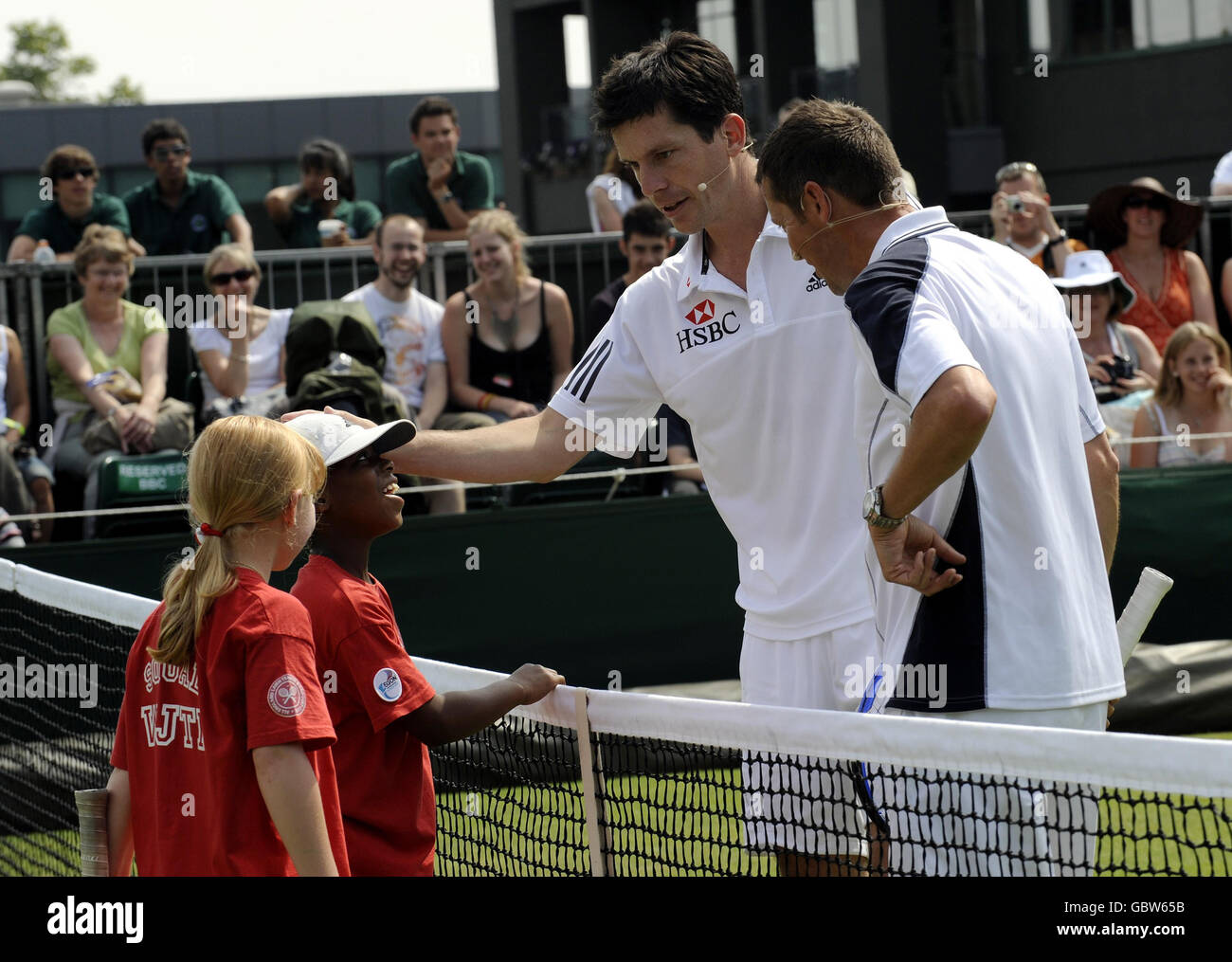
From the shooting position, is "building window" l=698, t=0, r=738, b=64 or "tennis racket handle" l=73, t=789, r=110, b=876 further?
"building window" l=698, t=0, r=738, b=64

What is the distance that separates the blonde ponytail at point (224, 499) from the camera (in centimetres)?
301

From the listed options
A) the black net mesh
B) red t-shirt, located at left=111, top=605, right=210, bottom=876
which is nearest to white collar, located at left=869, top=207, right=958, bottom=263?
the black net mesh

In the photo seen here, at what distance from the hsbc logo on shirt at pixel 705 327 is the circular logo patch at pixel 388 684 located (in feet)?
3.96

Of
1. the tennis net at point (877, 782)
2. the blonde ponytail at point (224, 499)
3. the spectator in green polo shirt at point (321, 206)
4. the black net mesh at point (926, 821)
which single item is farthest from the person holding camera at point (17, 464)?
the black net mesh at point (926, 821)

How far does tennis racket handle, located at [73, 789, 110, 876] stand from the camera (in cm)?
332

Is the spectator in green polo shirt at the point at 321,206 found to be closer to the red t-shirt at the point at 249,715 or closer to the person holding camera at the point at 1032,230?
the person holding camera at the point at 1032,230

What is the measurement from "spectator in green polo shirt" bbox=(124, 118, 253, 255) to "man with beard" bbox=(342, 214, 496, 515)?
1542 millimetres

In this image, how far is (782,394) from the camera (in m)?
3.83

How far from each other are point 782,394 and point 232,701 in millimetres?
1530

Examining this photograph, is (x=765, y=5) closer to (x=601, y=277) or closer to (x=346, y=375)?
(x=601, y=277)

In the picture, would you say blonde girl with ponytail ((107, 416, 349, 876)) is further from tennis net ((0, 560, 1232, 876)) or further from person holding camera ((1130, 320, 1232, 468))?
person holding camera ((1130, 320, 1232, 468))

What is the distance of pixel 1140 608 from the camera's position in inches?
137

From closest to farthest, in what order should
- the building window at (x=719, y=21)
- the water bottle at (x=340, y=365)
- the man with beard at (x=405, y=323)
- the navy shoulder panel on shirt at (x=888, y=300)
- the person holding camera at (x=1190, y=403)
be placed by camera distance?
the navy shoulder panel on shirt at (x=888, y=300), the water bottle at (x=340, y=365), the person holding camera at (x=1190, y=403), the man with beard at (x=405, y=323), the building window at (x=719, y=21)
